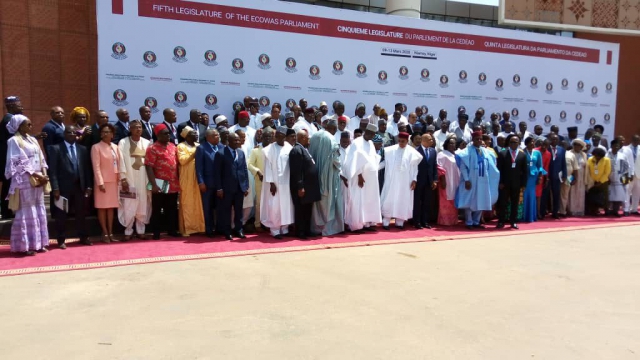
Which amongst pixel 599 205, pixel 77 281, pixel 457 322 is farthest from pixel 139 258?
pixel 599 205

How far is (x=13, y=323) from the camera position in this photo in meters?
3.52

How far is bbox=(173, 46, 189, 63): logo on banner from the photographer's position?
891cm

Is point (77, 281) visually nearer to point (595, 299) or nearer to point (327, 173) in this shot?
point (327, 173)

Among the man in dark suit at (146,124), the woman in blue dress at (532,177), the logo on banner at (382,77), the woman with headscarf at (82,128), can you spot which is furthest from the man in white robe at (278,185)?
the woman in blue dress at (532,177)

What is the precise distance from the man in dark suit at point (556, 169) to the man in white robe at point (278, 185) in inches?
226

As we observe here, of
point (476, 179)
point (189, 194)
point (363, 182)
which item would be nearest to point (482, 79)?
point (476, 179)

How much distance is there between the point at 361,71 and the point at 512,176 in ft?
13.5

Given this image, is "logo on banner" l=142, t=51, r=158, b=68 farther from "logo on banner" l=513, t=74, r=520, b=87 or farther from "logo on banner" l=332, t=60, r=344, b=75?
"logo on banner" l=513, t=74, r=520, b=87

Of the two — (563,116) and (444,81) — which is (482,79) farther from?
(563,116)

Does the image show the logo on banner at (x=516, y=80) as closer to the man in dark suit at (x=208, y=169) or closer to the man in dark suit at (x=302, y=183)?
the man in dark suit at (x=302, y=183)

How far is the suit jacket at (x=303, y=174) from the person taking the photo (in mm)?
6840

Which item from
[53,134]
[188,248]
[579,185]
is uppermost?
[53,134]

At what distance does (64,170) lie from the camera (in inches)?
235

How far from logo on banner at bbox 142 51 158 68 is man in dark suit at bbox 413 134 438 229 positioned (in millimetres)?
5174
